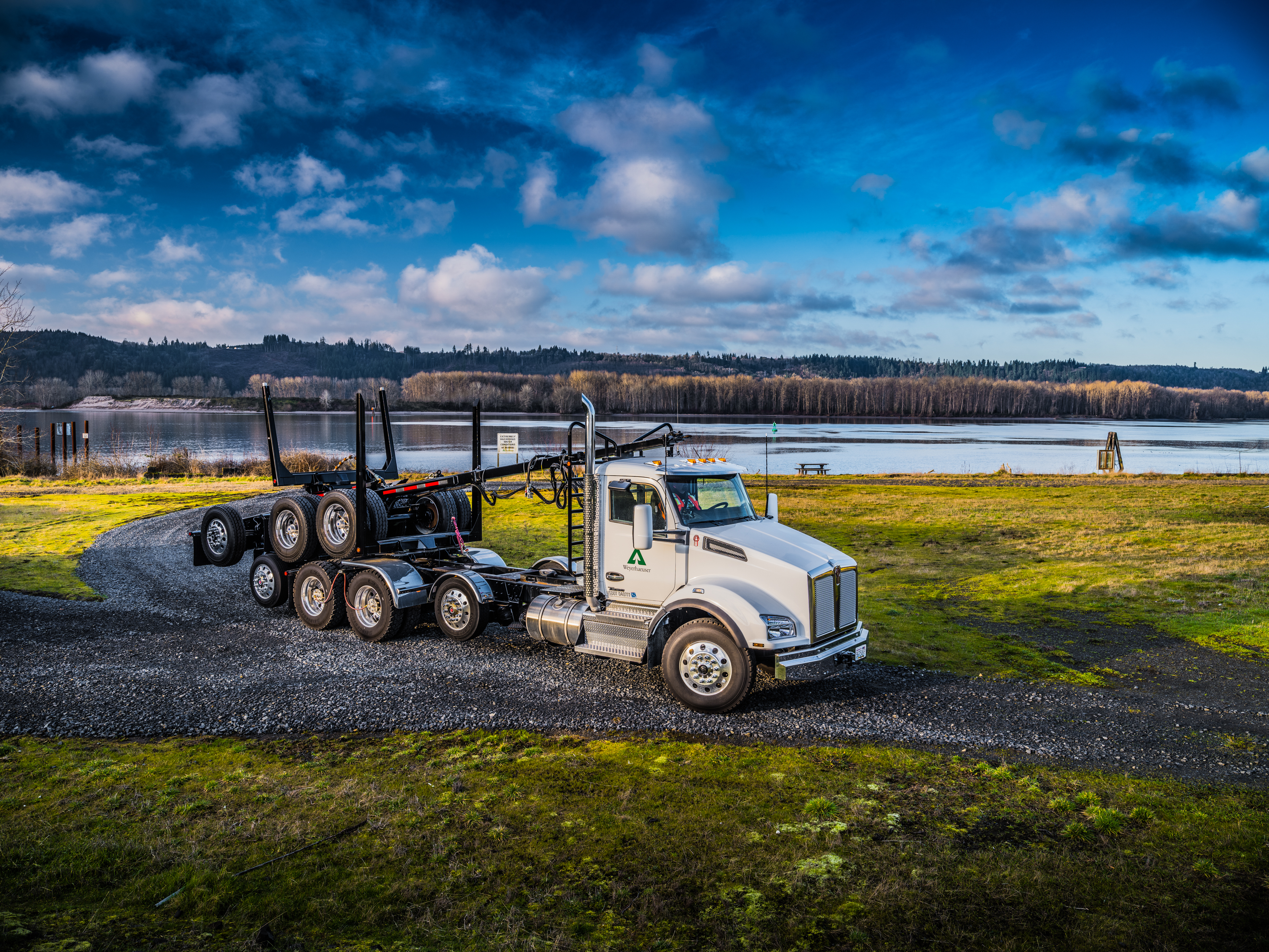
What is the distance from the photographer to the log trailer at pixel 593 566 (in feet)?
26.5

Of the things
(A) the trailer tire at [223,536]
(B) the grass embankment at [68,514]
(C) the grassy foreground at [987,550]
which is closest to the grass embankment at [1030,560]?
(C) the grassy foreground at [987,550]

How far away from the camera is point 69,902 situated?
440cm

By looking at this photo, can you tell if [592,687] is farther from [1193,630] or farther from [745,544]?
[1193,630]

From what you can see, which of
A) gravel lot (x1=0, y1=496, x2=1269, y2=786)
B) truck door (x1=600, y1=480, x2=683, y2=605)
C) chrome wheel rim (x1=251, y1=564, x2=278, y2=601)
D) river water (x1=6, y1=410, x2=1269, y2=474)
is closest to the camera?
gravel lot (x1=0, y1=496, x2=1269, y2=786)

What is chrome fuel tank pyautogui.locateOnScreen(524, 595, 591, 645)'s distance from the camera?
941 cm

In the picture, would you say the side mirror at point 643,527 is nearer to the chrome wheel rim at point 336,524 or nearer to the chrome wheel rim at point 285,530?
the chrome wheel rim at point 336,524

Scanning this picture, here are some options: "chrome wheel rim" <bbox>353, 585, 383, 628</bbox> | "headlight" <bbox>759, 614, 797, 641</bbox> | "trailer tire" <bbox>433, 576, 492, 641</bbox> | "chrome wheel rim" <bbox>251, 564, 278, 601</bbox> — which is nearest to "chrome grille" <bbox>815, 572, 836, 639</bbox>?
"headlight" <bbox>759, 614, 797, 641</bbox>

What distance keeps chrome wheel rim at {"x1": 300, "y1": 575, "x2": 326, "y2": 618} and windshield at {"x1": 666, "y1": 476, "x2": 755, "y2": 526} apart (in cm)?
615

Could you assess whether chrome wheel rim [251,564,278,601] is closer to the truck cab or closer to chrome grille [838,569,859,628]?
the truck cab

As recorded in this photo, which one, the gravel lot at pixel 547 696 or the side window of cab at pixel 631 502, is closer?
the gravel lot at pixel 547 696

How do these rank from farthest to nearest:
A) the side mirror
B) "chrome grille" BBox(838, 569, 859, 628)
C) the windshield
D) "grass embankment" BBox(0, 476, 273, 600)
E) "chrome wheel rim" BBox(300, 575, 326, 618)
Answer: "grass embankment" BBox(0, 476, 273, 600), "chrome wheel rim" BBox(300, 575, 326, 618), the windshield, "chrome grille" BBox(838, 569, 859, 628), the side mirror

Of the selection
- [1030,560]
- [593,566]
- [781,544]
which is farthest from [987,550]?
[593,566]

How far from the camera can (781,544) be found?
27.9 feet

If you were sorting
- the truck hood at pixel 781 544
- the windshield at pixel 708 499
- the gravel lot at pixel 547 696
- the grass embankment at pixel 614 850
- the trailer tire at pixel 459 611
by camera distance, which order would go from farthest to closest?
1. the trailer tire at pixel 459 611
2. the windshield at pixel 708 499
3. the truck hood at pixel 781 544
4. the gravel lot at pixel 547 696
5. the grass embankment at pixel 614 850
